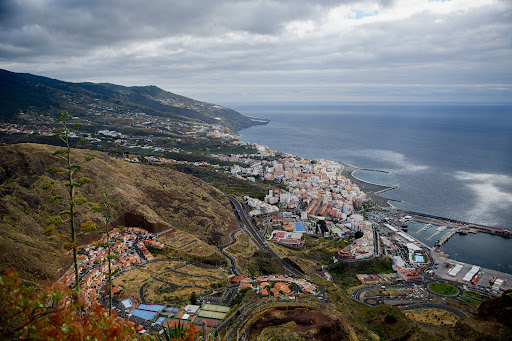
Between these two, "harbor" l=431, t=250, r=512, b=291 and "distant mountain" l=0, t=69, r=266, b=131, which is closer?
"harbor" l=431, t=250, r=512, b=291

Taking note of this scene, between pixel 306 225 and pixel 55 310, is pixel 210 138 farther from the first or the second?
pixel 55 310

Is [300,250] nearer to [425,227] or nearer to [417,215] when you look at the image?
[425,227]

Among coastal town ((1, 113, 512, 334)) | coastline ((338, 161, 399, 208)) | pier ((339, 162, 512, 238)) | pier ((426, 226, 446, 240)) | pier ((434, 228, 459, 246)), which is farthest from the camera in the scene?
coastline ((338, 161, 399, 208))

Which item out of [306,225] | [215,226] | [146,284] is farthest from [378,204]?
[146,284]

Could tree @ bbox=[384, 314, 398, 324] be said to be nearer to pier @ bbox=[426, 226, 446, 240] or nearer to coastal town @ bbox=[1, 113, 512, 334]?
coastal town @ bbox=[1, 113, 512, 334]

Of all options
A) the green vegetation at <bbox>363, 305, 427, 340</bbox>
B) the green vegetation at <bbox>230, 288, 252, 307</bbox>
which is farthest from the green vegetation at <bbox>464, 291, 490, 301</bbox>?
the green vegetation at <bbox>230, 288, 252, 307</bbox>

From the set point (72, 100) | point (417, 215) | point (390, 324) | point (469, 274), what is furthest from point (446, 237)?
point (72, 100)

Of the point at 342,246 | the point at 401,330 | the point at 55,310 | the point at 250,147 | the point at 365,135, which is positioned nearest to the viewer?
the point at 55,310
